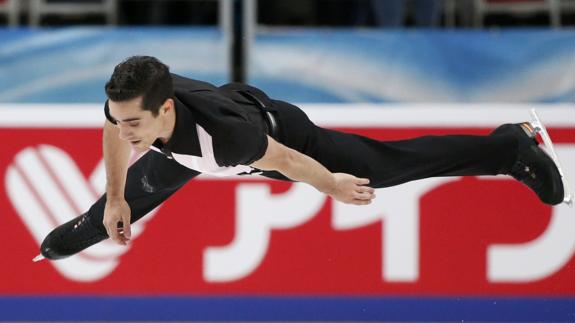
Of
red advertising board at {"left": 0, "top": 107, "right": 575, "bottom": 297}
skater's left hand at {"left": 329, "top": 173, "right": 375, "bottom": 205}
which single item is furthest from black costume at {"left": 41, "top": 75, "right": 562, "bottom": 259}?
red advertising board at {"left": 0, "top": 107, "right": 575, "bottom": 297}

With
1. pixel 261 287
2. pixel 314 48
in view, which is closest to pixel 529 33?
pixel 314 48

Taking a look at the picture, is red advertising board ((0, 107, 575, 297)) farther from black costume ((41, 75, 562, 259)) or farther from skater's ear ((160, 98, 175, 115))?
skater's ear ((160, 98, 175, 115))

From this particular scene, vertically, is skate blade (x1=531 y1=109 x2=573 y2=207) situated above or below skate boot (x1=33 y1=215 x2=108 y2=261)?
above

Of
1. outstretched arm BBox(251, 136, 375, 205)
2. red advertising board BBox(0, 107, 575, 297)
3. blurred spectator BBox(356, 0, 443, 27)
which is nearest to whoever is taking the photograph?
outstretched arm BBox(251, 136, 375, 205)

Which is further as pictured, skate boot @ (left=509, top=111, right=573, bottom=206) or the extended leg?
skate boot @ (left=509, top=111, right=573, bottom=206)

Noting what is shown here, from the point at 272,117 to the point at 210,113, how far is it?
435 mm

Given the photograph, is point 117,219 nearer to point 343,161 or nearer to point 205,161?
point 205,161

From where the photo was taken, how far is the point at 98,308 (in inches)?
242

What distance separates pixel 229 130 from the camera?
13.8 ft

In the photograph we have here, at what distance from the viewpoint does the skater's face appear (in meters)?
4.11

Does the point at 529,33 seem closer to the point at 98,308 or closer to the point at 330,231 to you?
the point at 330,231

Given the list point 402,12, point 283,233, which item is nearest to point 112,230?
point 283,233

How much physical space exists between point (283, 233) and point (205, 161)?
186cm

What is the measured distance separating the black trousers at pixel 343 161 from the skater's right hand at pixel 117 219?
0.17 meters
